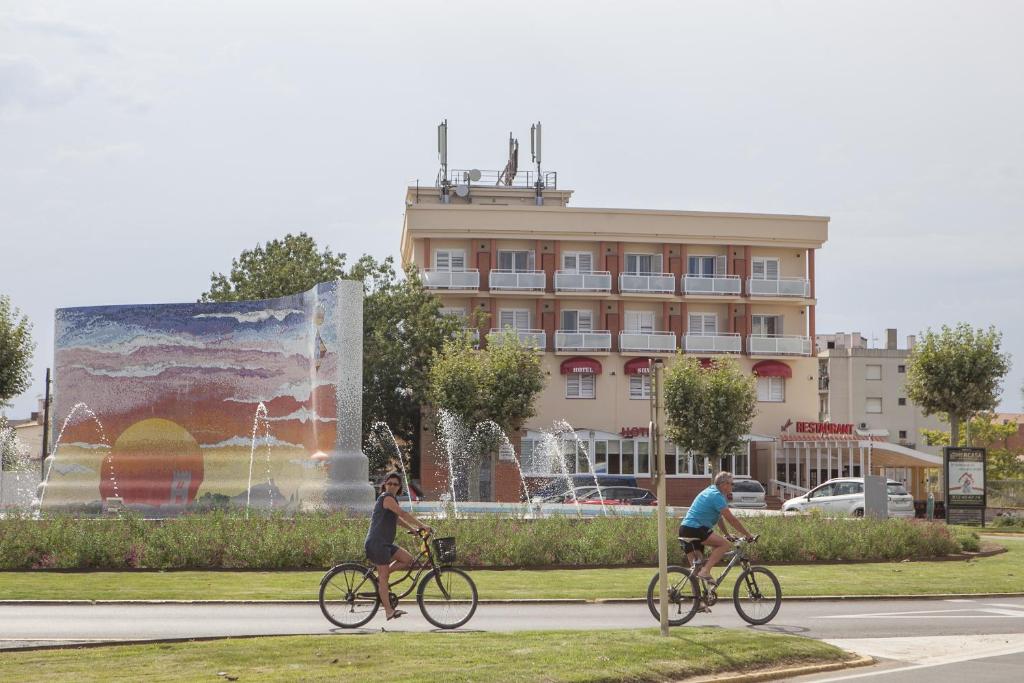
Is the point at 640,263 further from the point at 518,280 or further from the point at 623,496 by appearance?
the point at 623,496

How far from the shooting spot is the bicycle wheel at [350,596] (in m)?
Result: 15.7

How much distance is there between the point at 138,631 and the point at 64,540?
29.3ft

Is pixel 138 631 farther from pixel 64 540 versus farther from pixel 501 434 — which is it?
pixel 501 434

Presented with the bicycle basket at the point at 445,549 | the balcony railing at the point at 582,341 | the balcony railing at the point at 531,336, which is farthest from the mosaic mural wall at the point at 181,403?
the balcony railing at the point at 582,341

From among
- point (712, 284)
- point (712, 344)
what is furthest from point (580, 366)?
point (712, 284)

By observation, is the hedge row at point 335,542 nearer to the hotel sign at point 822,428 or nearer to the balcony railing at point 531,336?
the balcony railing at point 531,336

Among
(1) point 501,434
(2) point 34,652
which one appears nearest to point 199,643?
(2) point 34,652

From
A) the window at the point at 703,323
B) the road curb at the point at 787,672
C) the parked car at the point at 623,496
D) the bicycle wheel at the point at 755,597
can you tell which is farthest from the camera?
the window at the point at 703,323

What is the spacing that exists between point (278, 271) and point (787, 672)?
5338 cm

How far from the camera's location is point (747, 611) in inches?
662

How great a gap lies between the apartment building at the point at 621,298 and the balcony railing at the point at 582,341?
2.1 inches

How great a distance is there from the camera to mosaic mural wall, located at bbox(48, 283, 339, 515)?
36.6 m

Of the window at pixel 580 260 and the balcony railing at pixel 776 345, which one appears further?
the balcony railing at pixel 776 345

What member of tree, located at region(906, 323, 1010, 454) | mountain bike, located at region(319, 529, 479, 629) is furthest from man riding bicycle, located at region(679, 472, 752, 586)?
tree, located at region(906, 323, 1010, 454)
